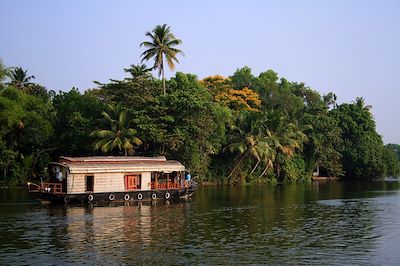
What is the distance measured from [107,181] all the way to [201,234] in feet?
40.2

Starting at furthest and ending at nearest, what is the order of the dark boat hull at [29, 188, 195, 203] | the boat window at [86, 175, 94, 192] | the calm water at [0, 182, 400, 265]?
the boat window at [86, 175, 94, 192]
the dark boat hull at [29, 188, 195, 203]
the calm water at [0, 182, 400, 265]

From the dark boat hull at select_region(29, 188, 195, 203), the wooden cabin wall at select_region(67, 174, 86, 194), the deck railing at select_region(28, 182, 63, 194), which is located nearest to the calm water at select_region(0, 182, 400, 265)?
the dark boat hull at select_region(29, 188, 195, 203)

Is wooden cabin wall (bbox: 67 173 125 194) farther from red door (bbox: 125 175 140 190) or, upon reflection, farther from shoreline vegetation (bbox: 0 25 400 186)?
shoreline vegetation (bbox: 0 25 400 186)

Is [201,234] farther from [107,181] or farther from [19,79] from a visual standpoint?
[19,79]

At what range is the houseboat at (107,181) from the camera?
99.5ft

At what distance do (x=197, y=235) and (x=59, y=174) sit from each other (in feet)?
43.6

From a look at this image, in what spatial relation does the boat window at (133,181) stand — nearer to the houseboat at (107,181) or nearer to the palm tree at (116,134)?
the houseboat at (107,181)

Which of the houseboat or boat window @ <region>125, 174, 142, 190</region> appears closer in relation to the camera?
the houseboat

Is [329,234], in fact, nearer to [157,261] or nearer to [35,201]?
[157,261]

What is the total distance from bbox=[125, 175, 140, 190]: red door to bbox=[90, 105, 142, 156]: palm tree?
970 cm

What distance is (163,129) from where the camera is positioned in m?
44.4

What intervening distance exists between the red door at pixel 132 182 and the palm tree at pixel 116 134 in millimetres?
9700

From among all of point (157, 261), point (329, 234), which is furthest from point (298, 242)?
point (157, 261)

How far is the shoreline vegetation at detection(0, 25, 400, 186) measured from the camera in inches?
1731
